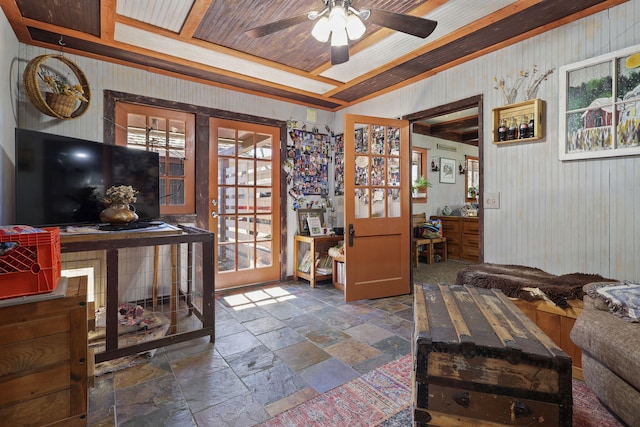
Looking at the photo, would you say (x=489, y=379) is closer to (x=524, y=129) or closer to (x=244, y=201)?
(x=524, y=129)

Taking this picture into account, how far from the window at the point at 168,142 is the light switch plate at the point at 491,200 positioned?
3020 millimetres

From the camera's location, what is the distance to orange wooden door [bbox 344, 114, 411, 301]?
3.27 m

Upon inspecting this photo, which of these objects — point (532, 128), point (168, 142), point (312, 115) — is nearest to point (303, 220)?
point (312, 115)

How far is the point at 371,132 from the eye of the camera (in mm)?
3414

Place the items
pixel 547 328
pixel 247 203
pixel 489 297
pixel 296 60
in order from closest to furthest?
pixel 489 297 < pixel 547 328 < pixel 296 60 < pixel 247 203

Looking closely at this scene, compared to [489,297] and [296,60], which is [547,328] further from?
[296,60]

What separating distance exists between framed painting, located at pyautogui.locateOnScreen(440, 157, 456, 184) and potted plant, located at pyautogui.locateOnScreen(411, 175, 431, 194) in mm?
507

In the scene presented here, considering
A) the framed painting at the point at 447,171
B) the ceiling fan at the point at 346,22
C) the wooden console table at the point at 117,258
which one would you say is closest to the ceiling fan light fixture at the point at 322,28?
the ceiling fan at the point at 346,22

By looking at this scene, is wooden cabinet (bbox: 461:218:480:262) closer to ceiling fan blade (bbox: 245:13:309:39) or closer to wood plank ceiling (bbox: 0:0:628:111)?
wood plank ceiling (bbox: 0:0:628:111)

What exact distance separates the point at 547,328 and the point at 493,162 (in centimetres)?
149

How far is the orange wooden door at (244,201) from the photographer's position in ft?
11.9

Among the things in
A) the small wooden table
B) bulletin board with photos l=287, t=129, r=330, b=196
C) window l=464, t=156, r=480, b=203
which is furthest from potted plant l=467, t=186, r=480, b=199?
bulletin board with photos l=287, t=129, r=330, b=196

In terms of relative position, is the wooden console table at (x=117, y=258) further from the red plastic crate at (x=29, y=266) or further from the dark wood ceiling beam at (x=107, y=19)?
the dark wood ceiling beam at (x=107, y=19)

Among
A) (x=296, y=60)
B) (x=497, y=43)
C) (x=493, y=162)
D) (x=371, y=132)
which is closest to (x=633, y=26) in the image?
(x=497, y=43)
